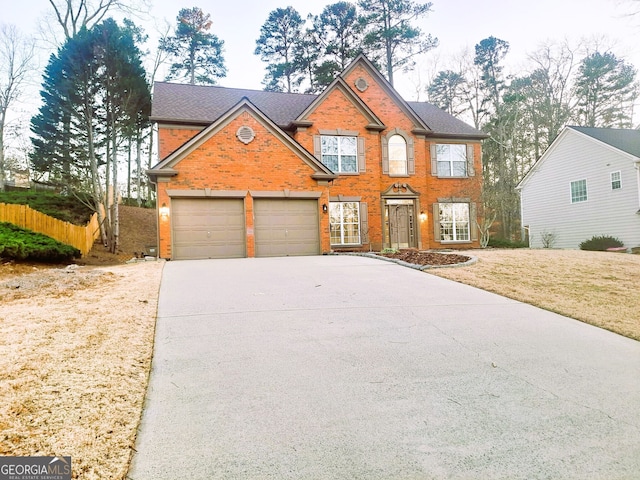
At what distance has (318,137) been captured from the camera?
16.7m

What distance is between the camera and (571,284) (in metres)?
8.12

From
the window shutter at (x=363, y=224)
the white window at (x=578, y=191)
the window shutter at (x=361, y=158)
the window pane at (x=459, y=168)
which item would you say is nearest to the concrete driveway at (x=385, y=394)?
the window shutter at (x=363, y=224)

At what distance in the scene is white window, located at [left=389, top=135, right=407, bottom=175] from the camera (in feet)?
58.8

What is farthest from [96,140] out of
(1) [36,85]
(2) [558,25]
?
(2) [558,25]

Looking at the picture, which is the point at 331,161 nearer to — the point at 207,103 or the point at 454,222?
the point at 207,103

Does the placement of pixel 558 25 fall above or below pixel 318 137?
above

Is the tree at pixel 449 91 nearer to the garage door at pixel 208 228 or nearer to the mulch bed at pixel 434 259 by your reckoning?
the mulch bed at pixel 434 259

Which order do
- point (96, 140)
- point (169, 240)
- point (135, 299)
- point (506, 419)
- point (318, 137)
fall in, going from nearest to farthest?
point (506, 419), point (135, 299), point (169, 240), point (318, 137), point (96, 140)

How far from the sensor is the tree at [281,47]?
2988 cm

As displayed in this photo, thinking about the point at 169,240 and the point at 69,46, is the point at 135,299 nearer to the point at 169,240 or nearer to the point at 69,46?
the point at 169,240

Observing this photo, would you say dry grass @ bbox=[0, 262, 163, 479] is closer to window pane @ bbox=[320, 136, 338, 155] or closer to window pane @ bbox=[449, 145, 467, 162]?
window pane @ bbox=[320, 136, 338, 155]

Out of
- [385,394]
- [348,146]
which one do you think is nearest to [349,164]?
[348,146]

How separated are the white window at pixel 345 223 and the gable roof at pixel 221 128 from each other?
229 cm

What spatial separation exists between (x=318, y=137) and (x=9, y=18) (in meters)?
22.0
